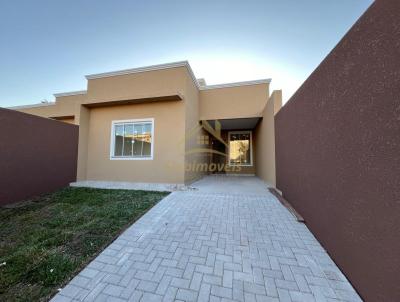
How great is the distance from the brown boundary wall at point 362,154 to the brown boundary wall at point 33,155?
7544mm

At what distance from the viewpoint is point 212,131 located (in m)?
10.3

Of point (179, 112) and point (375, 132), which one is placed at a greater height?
point (179, 112)

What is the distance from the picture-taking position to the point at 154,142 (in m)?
6.57

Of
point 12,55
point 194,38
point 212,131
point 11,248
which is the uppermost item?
point 194,38

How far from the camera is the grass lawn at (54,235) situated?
1.76 meters

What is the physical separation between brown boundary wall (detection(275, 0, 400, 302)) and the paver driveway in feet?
1.09

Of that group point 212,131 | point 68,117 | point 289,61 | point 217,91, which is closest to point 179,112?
point 217,91

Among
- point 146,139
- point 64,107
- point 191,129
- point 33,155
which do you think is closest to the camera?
point 33,155

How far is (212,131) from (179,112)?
424 centimetres

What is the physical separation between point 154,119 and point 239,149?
6419 millimetres

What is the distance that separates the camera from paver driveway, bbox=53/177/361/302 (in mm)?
1589

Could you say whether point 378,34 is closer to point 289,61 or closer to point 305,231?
point 305,231

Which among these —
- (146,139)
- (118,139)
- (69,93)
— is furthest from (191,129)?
(69,93)

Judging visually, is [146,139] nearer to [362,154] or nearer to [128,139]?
[128,139]
